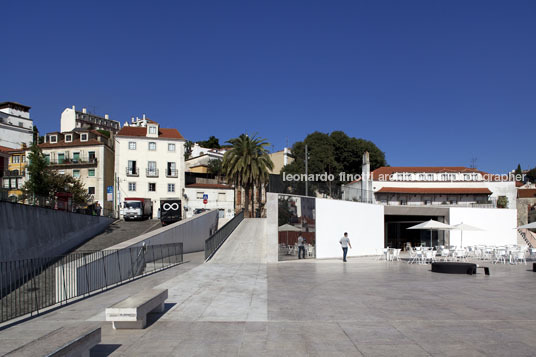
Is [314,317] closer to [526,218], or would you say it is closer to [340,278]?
[340,278]

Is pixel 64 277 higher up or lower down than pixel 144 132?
lower down

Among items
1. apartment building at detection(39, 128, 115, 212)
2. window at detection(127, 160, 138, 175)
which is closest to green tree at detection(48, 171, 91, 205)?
apartment building at detection(39, 128, 115, 212)

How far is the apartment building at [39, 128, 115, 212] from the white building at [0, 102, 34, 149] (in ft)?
42.3

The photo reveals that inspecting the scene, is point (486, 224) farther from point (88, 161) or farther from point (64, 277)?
point (88, 161)

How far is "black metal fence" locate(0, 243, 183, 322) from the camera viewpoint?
35.2 feet

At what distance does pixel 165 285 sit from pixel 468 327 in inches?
360

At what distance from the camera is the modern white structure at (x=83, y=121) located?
360 ft

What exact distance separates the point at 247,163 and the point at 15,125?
1793 inches

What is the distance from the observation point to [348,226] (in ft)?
91.1

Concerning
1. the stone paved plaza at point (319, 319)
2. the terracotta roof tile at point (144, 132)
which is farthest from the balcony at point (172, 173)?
the stone paved plaza at point (319, 319)

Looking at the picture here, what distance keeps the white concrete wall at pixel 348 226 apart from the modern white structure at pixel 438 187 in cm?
1908

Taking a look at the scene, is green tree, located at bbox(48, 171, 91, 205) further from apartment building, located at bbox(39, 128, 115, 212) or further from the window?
the window

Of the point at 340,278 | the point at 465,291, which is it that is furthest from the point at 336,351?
the point at 340,278

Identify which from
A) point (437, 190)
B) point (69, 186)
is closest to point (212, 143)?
point (69, 186)
